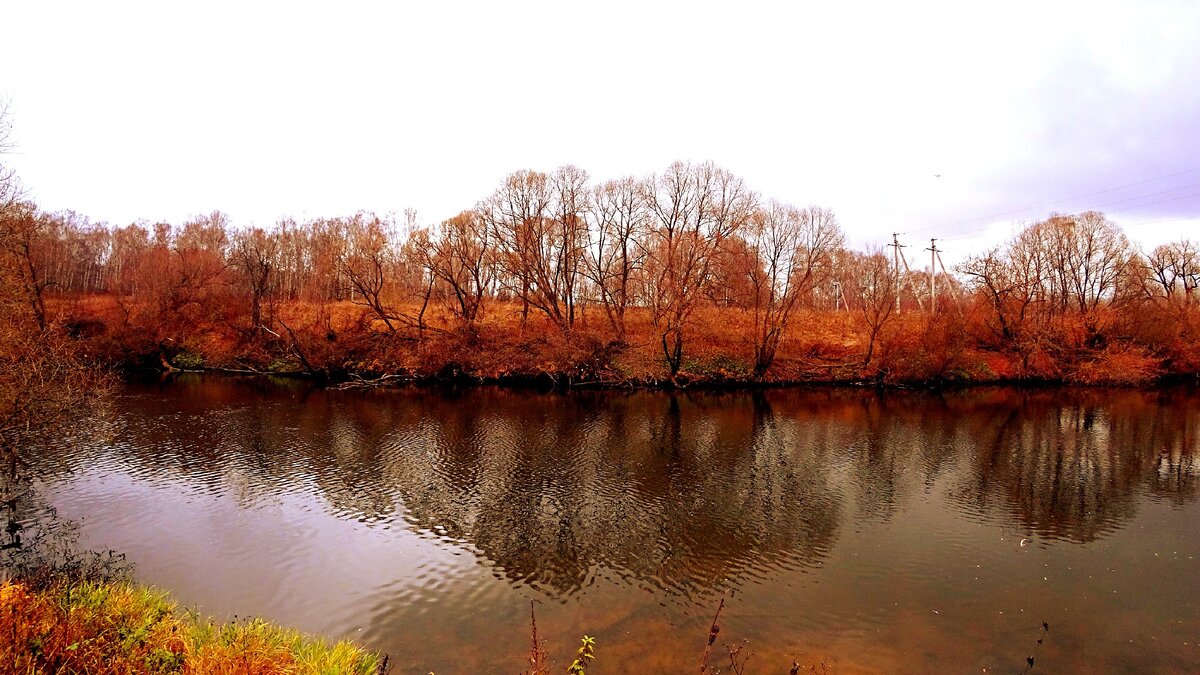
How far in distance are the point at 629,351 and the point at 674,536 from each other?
3095 cm

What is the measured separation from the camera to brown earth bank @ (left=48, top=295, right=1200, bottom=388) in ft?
143

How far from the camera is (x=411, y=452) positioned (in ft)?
71.2

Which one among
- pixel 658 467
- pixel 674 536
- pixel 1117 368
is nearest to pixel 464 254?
pixel 658 467

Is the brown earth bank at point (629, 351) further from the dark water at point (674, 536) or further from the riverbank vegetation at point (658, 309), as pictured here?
the dark water at point (674, 536)

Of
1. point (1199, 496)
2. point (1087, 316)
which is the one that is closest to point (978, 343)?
point (1087, 316)

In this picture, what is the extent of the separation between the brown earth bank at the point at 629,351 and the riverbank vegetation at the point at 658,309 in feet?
0.53

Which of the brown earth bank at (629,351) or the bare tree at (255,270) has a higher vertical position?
the bare tree at (255,270)

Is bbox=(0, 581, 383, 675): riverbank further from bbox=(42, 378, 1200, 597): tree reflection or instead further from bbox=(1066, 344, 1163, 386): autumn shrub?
bbox=(1066, 344, 1163, 386): autumn shrub

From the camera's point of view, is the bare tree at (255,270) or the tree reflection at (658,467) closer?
the tree reflection at (658,467)

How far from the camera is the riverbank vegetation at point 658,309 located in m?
43.6

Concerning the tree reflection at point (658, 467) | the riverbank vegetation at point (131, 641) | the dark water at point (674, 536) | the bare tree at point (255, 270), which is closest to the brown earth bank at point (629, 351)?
the bare tree at point (255, 270)

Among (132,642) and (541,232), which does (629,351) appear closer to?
(541,232)

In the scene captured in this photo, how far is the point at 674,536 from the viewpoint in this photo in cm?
1384

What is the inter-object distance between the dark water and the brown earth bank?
16626 mm
